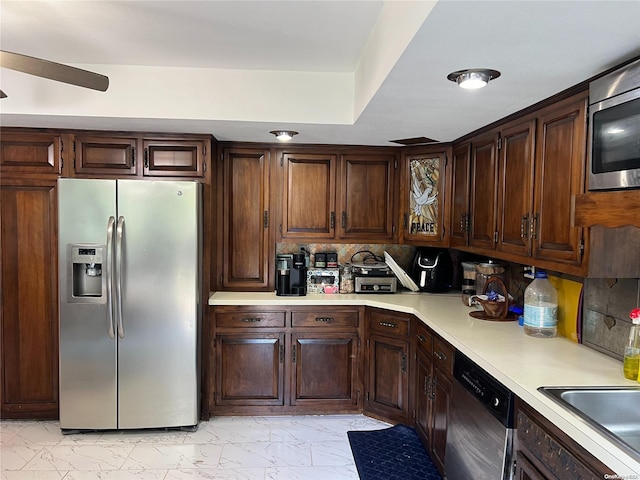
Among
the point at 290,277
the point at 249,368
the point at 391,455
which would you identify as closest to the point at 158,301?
the point at 249,368

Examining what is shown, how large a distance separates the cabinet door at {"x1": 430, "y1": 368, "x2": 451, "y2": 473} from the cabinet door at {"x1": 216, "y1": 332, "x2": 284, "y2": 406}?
1.18 m

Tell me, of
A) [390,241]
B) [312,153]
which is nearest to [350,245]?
[390,241]

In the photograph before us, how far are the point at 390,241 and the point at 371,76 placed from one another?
5.60 ft

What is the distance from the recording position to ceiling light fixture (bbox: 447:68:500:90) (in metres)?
1.78

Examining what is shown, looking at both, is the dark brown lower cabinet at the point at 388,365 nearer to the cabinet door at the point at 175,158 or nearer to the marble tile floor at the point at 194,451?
the marble tile floor at the point at 194,451

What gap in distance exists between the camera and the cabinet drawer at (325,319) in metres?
3.37

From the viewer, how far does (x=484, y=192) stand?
288 centimetres

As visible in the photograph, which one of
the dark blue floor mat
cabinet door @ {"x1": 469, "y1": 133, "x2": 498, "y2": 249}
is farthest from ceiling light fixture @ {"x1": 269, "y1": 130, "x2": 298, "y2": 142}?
the dark blue floor mat

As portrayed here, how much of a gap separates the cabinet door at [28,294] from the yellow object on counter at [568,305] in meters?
3.18

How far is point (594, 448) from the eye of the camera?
1.27 meters

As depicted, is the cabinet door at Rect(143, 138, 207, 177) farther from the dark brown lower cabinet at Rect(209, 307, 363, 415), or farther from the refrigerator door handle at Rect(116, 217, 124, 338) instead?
the dark brown lower cabinet at Rect(209, 307, 363, 415)

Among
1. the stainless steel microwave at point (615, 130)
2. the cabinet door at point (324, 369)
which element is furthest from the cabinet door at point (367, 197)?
the stainless steel microwave at point (615, 130)

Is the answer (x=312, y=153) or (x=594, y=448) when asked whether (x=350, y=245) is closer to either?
(x=312, y=153)

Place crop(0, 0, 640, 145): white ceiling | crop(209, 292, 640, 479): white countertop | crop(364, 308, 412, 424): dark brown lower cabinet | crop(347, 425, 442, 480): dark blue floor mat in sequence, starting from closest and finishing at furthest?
crop(209, 292, 640, 479): white countertop, crop(0, 0, 640, 145): white ceiling, crop(347, 425, 442, 480): dark blue floor mat, crop(364, 308, 412, 424): dark brown lower cabinet
